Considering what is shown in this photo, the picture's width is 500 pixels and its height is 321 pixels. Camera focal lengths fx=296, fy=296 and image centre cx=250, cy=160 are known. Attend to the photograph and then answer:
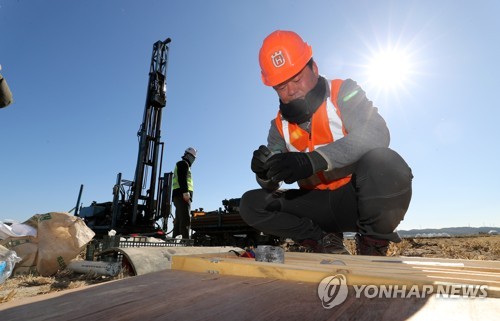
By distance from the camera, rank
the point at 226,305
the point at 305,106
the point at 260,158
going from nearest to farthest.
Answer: the point at 226,305 < the point at 260,158 < the point at 305,106

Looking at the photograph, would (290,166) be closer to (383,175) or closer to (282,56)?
(383,175)

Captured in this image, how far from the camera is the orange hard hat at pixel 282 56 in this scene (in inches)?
91.4

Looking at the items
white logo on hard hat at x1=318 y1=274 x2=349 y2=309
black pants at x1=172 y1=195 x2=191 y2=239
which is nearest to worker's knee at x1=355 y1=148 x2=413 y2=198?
white logo on hard hat at x1=318 y1=274 x2=349 y2=309

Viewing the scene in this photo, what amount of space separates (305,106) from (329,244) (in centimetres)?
112

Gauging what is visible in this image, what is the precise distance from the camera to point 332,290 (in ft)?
2.59

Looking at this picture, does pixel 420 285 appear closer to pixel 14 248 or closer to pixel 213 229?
pixel 14 248

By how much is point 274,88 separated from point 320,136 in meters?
0.54

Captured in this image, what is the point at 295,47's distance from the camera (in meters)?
2.37

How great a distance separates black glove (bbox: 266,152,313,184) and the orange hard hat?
755 mm

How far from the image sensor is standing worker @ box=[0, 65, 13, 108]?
8.59 feet

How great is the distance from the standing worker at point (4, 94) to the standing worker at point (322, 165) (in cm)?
229

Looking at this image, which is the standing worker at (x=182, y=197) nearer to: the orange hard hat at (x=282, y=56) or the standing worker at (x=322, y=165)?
the standing worker at (x=322, y=165)

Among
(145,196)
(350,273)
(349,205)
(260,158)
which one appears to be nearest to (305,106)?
(260,158)

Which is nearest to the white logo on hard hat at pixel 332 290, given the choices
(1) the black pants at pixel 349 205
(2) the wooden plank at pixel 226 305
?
(2) the wooden plank at pixel 226 305
